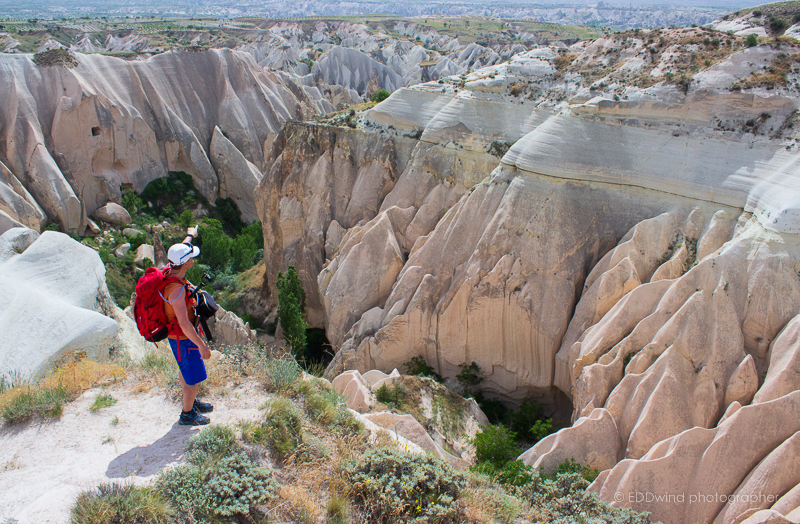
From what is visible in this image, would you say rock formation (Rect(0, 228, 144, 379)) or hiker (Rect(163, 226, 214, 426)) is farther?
rock formation (Rect(0, 228, 144, 379))

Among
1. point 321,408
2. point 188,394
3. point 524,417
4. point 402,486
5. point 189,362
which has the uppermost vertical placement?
point 189,362

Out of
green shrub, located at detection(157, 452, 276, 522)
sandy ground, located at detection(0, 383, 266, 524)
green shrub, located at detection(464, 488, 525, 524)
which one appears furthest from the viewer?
green shrub, located at detection(464, 488, 525, 524)

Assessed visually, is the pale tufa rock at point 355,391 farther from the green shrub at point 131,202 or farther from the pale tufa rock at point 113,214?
the green shrub at point 131,202

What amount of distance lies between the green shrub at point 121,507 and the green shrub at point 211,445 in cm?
83

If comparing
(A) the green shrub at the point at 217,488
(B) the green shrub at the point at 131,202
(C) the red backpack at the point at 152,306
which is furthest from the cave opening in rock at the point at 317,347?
(B) the green shrub at the point at 131,202

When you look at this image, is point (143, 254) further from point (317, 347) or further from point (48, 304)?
point (48, 304)

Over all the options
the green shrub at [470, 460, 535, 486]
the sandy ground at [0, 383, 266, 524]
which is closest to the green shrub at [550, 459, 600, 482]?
the green shrub at [470, 460, 535, 486]

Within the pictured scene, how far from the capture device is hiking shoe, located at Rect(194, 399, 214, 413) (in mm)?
7703

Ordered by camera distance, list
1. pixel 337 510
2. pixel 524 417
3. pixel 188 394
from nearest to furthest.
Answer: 1. pixel 337 510
2. pixel 188 394
3. pixel 524 417

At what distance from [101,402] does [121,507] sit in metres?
2.72

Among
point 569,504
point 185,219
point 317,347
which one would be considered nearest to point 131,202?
point 185,219

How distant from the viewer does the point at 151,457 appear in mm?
6684

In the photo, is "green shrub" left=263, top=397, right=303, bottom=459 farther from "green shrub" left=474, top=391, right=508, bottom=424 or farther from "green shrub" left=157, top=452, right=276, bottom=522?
"green shrub" left=474, top=391, right=508, bottom=424

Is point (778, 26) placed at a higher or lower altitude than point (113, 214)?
higher
